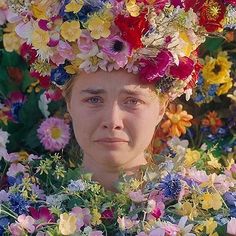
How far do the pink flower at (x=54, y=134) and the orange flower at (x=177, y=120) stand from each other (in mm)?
399

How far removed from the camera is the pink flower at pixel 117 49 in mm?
2572

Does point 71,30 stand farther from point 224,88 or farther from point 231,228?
point 224,88

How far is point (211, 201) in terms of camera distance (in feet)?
8.45

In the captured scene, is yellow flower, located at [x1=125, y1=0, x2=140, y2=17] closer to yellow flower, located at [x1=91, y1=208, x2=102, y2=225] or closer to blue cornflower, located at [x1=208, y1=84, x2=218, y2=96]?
yellow flower, located at [x1=91, y1=208, x2=102, y2=225]

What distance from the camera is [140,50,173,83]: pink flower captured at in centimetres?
261

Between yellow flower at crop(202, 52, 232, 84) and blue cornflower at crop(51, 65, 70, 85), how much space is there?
93cm

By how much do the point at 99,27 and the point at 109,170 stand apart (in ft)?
1.47

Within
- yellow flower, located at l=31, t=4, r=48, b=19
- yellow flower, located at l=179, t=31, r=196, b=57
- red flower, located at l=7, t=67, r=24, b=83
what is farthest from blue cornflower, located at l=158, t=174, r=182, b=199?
red flower, located at l=7, t=67, r=24, b=83

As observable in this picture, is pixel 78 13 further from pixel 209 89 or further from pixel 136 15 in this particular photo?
pixel 209 89

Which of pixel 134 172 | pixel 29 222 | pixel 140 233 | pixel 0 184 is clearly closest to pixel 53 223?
pixel 29 222

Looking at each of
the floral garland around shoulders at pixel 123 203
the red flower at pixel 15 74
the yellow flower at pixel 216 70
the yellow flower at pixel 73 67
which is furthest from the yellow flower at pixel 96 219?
the red flower at pixel 15 74

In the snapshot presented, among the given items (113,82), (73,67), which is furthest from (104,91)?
(73,67)

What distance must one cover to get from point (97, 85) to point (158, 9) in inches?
11.2

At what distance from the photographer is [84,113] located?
2.64 m
